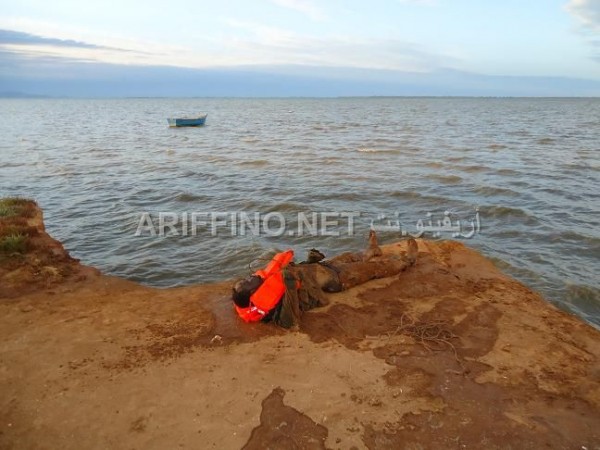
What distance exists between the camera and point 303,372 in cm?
546

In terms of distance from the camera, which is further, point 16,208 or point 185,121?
point 185,121

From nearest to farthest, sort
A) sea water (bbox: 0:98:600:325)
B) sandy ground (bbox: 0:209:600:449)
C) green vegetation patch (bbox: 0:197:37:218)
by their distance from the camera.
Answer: sandy ground (bbox: 0:209:600:449) < sea water (bbox: 0:98:600:325) < green vegetation patch (bbox: 0:197:37:218)

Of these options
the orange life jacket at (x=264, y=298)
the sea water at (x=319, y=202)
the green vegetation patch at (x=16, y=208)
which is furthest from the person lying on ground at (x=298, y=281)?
the green vegetation patch at (x=16, y=208)

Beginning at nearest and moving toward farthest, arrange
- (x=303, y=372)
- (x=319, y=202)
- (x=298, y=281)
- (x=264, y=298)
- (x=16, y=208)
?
1. (x=303, y=372)
2. (x=264, y=298)
3. (x=298, y=281)
4. (x=16, y=208)
5. (x=319, y=202)

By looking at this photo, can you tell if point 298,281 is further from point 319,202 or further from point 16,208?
point 319,202

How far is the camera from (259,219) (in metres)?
14.2

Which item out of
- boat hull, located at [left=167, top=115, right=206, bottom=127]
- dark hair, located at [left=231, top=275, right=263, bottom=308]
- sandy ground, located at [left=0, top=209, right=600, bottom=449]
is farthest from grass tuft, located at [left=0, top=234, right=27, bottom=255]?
boat hull, located at [left=167, top=115, right=206, bottom=127]

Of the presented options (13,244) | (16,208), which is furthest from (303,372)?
(16,208)

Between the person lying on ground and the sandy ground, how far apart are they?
21cm

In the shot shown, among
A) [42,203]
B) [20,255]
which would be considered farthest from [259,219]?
[42,203]

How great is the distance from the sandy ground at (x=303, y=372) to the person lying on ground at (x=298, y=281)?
8.1 inches

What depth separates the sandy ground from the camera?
453 cm

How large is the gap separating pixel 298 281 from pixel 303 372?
1.75m

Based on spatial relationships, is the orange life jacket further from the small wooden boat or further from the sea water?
the small wooden boat
